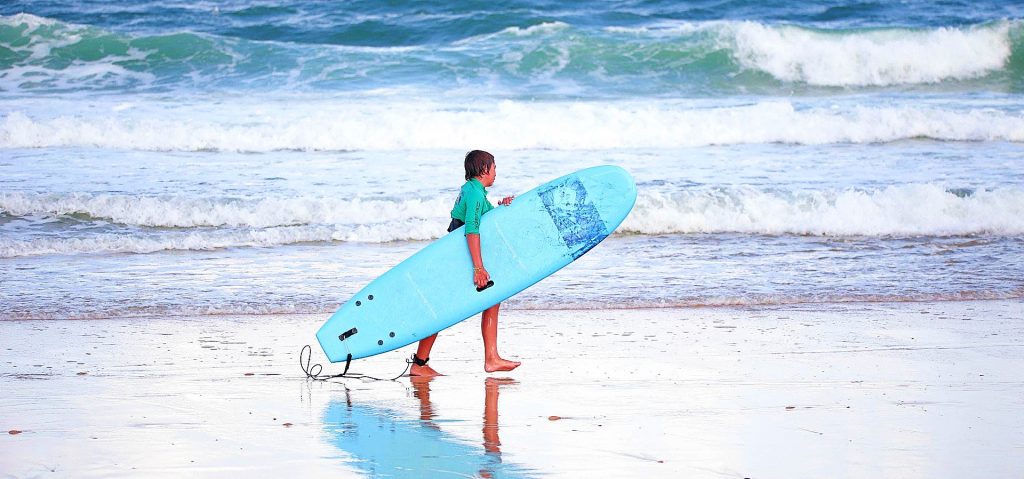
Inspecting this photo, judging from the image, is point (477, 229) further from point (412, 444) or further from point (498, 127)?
point (498, 127)

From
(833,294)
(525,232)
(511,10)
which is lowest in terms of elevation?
(833,294)

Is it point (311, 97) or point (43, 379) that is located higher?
point (311, 97)

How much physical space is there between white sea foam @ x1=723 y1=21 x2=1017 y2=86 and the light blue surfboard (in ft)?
41.0

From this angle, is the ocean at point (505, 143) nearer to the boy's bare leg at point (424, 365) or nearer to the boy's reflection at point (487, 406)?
the boy's bare leg at point (424, 365)

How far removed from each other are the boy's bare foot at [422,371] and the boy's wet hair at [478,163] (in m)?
0.81

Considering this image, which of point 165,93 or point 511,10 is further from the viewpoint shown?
point 511,10

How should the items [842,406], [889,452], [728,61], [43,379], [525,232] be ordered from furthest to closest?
1. [728,61]
2. [525,232]
3. [43,379]
4. [842,406]
5. [889,452]

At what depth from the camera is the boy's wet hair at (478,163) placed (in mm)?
4711

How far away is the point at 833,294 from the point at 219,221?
192 inches

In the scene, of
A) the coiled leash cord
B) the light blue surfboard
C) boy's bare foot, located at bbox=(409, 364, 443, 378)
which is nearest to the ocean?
the light blue surfboard

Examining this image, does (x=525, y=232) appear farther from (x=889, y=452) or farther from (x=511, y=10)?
(x=511, y=10)

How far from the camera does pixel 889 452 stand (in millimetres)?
3609

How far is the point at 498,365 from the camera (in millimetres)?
4832

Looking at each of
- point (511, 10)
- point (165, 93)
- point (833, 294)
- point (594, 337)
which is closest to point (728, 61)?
point (511, 10)
